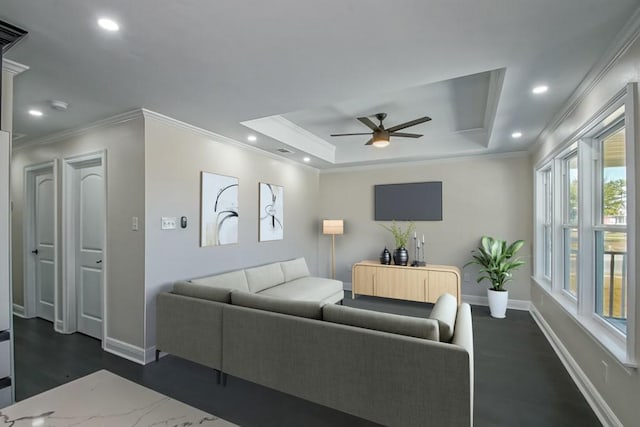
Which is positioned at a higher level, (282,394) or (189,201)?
(189,201)

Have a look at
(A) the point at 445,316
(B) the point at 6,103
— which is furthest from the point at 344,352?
(B) the point at 6,103

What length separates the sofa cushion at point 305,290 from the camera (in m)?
3.77

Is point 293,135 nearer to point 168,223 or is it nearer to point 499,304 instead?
point 168,223

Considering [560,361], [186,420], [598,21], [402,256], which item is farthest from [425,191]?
[186,420]

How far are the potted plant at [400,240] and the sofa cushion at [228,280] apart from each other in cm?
257

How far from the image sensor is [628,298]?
179 centimetres

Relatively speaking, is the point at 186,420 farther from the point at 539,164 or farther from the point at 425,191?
the point at 425,191

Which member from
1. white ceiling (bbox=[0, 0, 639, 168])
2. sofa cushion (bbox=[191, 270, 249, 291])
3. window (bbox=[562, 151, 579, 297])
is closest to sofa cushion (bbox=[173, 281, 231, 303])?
sofa cushion (bbox=[191, 270, 249, 291])

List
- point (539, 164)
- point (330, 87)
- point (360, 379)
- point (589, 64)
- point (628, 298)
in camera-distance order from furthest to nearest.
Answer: point (539, 164), point (330, 87), point (589, 64), point (360, 379), point (628, 298)

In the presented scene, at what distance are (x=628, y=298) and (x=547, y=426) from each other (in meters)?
1.01

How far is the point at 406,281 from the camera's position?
4875mm

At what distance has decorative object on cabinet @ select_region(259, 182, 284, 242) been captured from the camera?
4.62 metres

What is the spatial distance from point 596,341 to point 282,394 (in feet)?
7.72

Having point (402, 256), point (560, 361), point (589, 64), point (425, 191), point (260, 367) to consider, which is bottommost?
point (560, 361)
